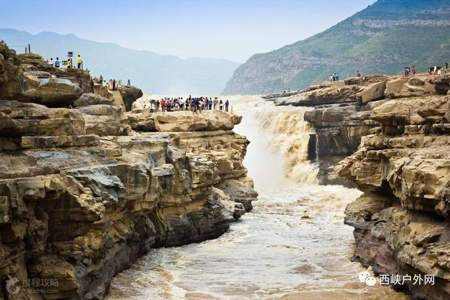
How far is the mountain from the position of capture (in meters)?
125

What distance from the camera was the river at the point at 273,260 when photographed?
23.4 m

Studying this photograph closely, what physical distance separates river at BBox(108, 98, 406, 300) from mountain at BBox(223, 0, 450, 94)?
67.5 meters

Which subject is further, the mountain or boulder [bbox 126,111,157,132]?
the mountain

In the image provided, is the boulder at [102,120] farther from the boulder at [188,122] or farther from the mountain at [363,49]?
the mountain at [363,49]

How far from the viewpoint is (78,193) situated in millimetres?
19906

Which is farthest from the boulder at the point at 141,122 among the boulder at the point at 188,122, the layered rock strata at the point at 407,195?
the layered rock strata at the point at 407,195

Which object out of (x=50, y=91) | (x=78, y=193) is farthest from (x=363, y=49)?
(x=78, y=193)

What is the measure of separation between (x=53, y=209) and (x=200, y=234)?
14767 millimetres

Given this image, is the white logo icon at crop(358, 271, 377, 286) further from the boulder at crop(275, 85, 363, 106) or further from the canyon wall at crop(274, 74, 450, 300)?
the boulder at crop(275, 85, 363, 106)

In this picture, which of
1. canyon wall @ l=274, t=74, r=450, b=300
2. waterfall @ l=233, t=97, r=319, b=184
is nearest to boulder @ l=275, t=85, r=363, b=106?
waterfall @ l=233, t=97, r=319, b=184

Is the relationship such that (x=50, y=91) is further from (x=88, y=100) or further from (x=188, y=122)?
(x=188, y=122)

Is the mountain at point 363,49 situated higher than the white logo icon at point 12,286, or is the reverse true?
the mountain at point 363,49

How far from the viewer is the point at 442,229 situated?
18.3m

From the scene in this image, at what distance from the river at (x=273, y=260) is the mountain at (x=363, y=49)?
6747 centimetres
